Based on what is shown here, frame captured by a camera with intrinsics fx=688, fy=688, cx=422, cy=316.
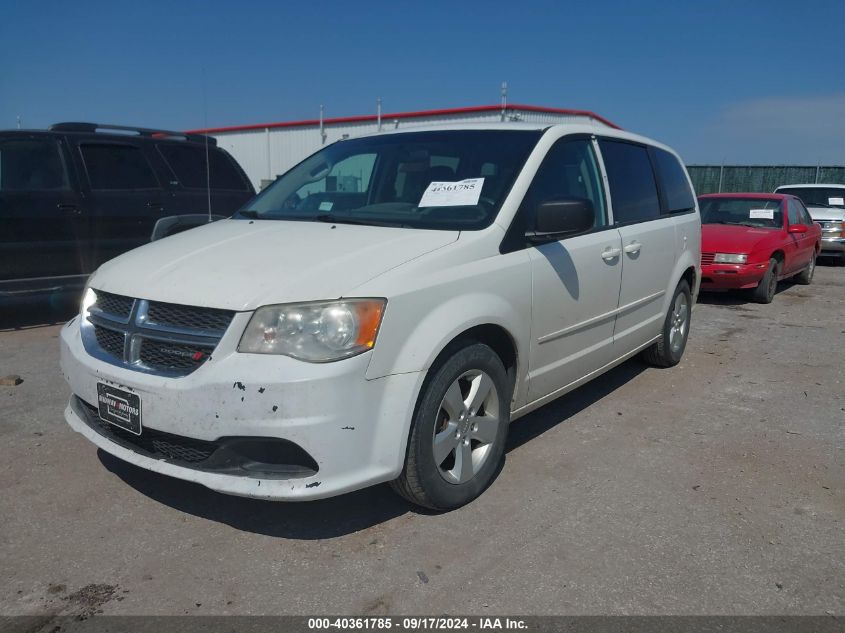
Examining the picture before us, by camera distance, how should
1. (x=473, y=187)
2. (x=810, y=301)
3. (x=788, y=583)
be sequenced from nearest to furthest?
(x=788, y=583) → (x=473, y=187) → (x=810, y=301)

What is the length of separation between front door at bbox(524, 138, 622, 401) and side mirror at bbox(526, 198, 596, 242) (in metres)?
0.15

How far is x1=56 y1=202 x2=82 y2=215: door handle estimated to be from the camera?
6542mm

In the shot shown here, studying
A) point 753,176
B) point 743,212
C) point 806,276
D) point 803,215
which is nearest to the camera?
point 743,212

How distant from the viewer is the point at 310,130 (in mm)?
21453

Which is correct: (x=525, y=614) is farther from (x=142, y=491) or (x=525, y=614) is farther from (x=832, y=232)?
(x=832, y=232)

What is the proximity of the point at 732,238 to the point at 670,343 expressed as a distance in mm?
4358

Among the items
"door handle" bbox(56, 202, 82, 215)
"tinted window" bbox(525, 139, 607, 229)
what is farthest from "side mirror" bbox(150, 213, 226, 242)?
"tinted window" bbox(525, 139, 607, 229)

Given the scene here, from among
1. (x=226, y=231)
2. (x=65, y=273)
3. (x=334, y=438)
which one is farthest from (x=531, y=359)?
(x=65, y=273)

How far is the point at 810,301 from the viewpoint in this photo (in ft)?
32.1

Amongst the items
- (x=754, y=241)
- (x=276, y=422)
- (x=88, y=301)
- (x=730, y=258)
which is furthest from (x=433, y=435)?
(x=754, y=241)

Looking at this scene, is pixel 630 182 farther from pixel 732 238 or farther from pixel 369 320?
pixel 732 238

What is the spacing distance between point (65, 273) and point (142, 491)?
13.5 ft

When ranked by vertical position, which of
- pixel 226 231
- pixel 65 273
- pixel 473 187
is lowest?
pixel 65 273

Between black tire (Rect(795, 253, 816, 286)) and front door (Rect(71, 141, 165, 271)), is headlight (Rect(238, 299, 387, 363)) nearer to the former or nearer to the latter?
front door (Rect(71, 141, 165, 271))
